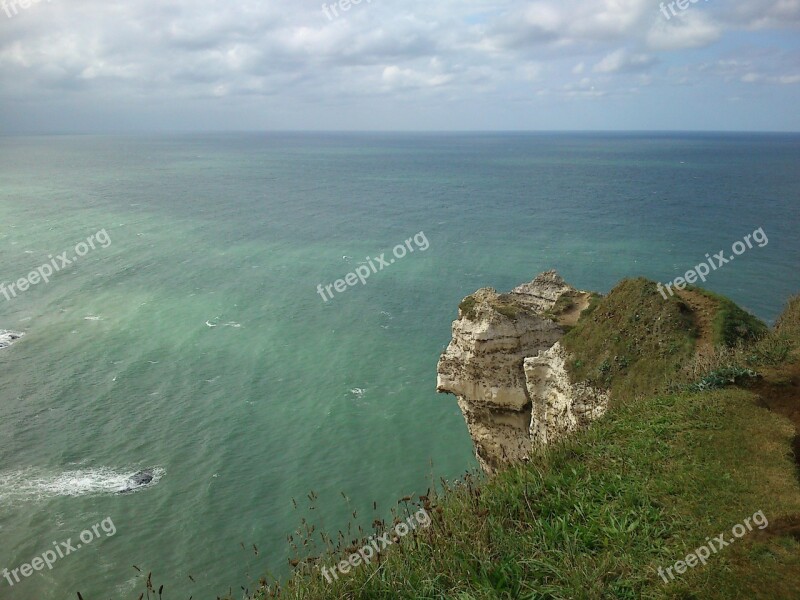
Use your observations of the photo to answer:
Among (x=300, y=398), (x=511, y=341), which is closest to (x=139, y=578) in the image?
(x=300, y=398)

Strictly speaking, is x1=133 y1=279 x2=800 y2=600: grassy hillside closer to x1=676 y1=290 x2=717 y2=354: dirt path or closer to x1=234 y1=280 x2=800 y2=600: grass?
x1=234 y1=280 x2=800 y2=600: grass

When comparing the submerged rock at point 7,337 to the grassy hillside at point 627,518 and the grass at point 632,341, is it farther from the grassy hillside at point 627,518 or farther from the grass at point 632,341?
the grassy hillside at point 627,518

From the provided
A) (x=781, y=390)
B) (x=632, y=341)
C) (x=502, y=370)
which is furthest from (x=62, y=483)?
(x=781, y=390)

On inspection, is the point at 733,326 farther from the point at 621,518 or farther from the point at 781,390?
the point at 621,518

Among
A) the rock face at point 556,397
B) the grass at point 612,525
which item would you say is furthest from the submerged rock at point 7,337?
the grass at point 612,525

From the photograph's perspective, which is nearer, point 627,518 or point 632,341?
point 627,518

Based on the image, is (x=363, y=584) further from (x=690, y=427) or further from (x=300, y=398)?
(x=300, y=398)
